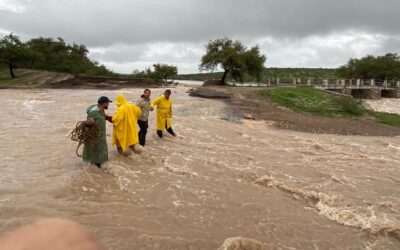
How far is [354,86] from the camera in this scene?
45.2 metres

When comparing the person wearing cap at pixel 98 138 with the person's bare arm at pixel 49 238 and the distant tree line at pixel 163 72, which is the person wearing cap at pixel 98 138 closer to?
the person's bare arm at pixel 49 238

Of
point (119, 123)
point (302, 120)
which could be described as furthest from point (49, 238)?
point (302, 120)

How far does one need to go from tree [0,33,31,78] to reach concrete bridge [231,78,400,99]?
2656 centimetres

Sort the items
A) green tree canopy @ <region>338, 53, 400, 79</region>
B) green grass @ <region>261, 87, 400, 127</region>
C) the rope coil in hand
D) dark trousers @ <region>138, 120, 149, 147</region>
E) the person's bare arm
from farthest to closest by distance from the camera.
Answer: green tree canopy @ <region>338, 53, 400, 79</region>
green grass @ <region>261, 87, 400, 127</region>
dark trousers @ <region>138, 120, 149, 147</region>
the rope coil in hand
the person's bare arm

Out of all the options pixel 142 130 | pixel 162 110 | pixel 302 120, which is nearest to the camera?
pixel 142 130

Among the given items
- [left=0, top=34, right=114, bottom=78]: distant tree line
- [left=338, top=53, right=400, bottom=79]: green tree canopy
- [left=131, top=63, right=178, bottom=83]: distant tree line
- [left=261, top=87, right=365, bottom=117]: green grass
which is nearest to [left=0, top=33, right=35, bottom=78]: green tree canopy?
[left=0, top=34, right=114, bottom=78]: distant tree line

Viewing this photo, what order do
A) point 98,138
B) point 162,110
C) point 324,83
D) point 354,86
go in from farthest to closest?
point 354,86
point 324,83
point 162,110
point 98,138

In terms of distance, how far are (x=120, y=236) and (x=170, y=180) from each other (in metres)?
2.90

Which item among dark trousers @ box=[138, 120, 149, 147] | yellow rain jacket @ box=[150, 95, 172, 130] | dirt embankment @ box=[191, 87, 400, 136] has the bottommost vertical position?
dirt embankment @ box=[191, 87, 400, 136]

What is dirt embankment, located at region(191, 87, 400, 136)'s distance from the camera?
18.1 m

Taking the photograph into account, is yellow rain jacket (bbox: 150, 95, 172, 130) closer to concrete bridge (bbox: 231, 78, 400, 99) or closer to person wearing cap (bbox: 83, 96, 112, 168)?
person wearing cap (bbox: 83, 96, 112, 168)

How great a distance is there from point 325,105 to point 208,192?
65.6 feet

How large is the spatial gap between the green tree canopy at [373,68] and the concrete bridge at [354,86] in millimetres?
7786

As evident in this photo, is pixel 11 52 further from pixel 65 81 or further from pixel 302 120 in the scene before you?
pixel 302 120
